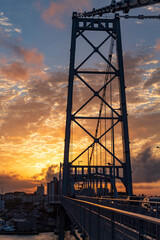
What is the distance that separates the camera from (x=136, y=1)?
1725 centimetres

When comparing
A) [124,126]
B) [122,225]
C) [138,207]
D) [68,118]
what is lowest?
[122,225]

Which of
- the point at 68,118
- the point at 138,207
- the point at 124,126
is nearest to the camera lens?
the point at 138,207

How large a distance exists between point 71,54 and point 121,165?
11.8 m

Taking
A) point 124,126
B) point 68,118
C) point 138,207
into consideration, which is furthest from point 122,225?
point 68,118

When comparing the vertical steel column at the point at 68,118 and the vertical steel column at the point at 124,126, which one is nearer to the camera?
the vertical steel column at the point at 124,126

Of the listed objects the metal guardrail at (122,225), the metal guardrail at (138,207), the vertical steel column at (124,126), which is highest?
the vertical steel column at (124,126)

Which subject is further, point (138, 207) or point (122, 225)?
point (138, 207)

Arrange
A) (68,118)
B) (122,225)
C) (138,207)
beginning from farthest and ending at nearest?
(68,118)
(138,207)
(122,225)

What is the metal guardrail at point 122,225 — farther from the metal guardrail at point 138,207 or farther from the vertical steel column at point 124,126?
the vertical steel column at point 124,126

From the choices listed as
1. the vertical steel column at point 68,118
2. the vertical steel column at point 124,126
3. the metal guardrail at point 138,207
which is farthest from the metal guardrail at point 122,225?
the vertical steel column at point 68,118

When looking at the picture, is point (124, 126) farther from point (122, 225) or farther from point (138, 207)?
point (122, 225)

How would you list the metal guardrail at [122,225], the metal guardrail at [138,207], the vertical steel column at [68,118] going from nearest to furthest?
the metal guardrail at [122,225], the metal guardrail at [138,207], the vertical steel column at [68,118]

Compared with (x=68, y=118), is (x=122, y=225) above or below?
below

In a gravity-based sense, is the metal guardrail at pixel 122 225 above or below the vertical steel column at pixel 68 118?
below
